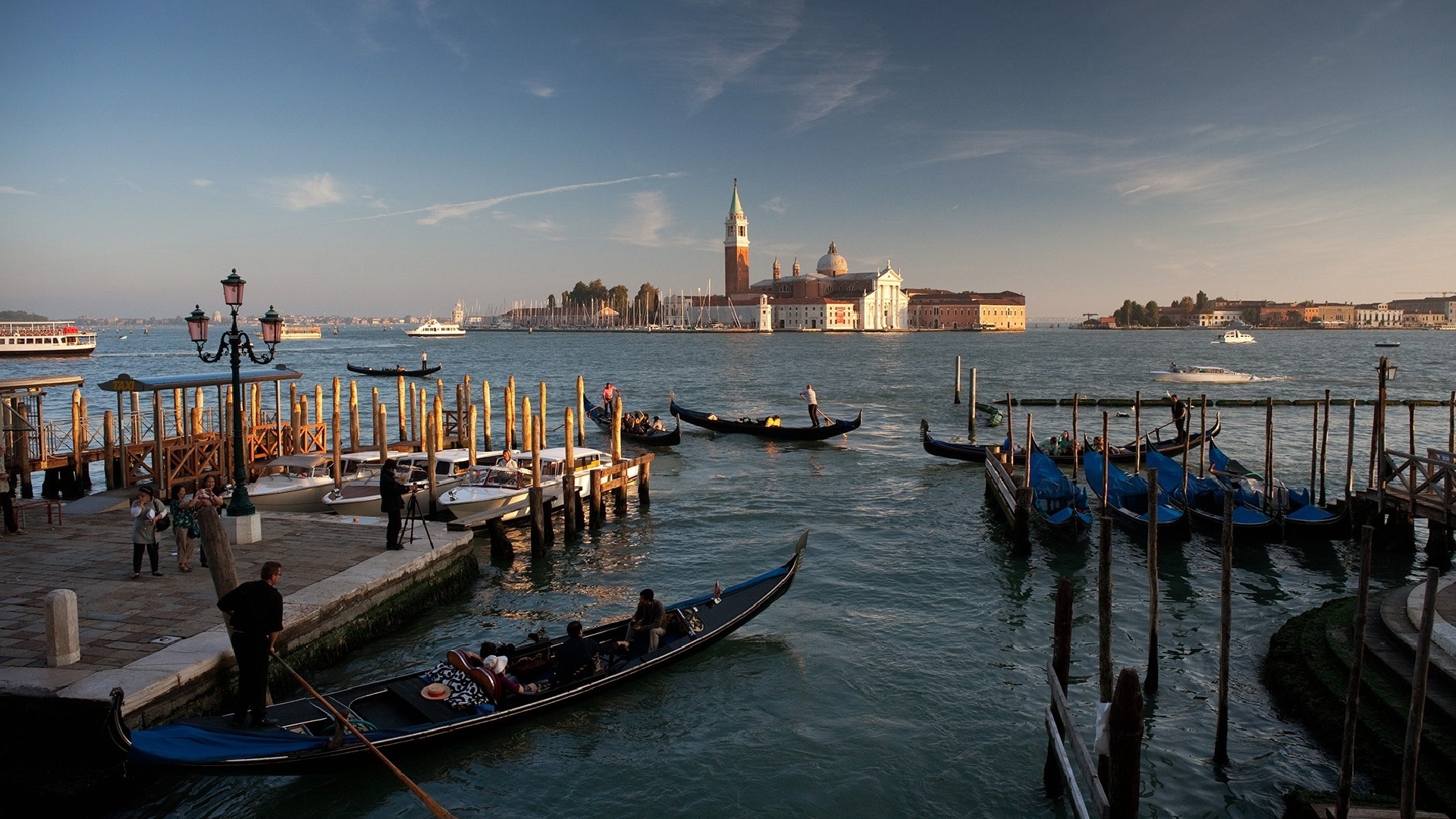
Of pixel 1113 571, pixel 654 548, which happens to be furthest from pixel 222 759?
pixel 1113 571

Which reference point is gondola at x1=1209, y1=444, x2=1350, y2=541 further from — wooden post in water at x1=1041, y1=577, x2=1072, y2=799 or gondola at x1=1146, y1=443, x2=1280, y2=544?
wooden post in water at x1=1041, y1=577, x2=1072, y2=799

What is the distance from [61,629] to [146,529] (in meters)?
1.91

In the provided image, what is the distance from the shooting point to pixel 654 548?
438 inches

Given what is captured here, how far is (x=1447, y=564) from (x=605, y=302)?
459ft

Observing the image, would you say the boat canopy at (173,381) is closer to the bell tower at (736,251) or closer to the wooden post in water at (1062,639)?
the wooden post in water at (1062,639)

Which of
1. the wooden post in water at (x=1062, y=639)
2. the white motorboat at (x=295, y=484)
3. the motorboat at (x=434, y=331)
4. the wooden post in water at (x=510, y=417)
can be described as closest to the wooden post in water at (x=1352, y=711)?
the wooden post in water at (x=1062, y=639)

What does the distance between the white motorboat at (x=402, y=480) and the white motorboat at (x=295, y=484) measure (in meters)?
0.26

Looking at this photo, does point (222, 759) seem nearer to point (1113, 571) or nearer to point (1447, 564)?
point (1113, 571)

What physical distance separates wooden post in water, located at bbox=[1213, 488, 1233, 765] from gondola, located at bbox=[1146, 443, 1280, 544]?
4711 mm

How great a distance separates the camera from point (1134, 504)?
11.5 metres

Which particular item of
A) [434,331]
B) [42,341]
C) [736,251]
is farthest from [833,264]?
[42,341]

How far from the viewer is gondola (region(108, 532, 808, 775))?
4.55 m

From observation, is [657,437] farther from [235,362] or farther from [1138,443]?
[235,362]

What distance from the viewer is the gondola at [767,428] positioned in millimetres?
20625
